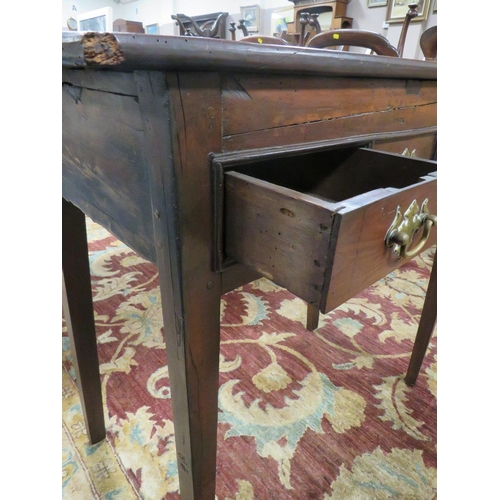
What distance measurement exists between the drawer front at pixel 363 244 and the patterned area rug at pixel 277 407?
0.58 m

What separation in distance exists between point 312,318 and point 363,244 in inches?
34.2

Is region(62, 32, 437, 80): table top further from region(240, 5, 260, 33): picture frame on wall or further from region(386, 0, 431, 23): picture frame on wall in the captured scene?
region(240, 5, 260, 33): picture frame on wall

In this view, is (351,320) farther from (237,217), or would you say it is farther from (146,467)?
(237,217)

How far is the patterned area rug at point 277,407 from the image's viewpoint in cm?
76

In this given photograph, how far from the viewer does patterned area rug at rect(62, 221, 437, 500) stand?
2.48ft

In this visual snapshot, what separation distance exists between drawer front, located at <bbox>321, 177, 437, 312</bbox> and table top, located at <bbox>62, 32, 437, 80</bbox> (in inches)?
6.2

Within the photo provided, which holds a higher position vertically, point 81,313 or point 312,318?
point 81,313

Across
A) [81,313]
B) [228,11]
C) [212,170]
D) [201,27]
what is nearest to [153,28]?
[228,11]

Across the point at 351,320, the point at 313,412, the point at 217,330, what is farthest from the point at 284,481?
the point at 351,320

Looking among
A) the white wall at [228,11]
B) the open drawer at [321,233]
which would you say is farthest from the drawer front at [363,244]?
the white wall at [228,11]

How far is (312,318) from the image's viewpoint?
1.18m

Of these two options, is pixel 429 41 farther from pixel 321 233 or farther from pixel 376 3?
pixel 376 3

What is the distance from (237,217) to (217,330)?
15 cm

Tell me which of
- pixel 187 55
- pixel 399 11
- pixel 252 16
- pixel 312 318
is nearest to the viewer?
pixel 187 55
